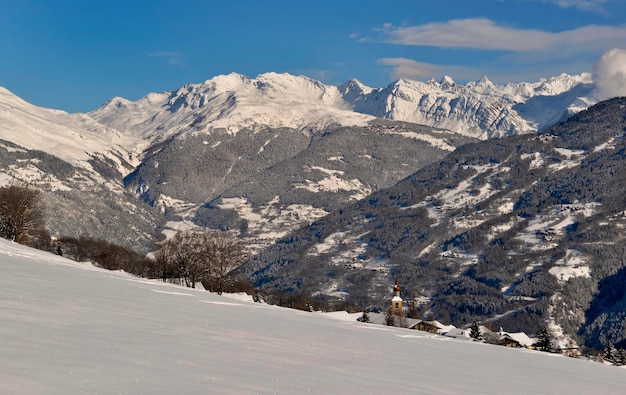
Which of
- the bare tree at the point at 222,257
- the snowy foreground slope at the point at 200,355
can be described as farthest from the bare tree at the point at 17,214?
the snowy foreground slope at the point at 200,355

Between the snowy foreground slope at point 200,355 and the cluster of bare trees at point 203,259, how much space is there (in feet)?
222

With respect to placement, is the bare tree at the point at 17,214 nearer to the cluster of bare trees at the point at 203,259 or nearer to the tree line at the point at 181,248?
the tree line at the point at 181,248

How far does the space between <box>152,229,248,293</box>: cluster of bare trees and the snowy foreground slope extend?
67800 mm

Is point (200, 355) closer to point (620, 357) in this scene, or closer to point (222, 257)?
point (222, 257)

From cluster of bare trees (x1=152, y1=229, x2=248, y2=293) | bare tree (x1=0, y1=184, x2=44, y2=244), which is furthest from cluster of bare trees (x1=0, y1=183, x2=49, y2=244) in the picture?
cluster of bare trees (x1=152, y1=229, x2=248, y2=293)

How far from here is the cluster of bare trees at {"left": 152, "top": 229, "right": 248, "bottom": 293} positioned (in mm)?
113188

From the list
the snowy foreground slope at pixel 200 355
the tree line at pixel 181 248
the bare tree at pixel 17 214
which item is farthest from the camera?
the tree line at pixel 181 248

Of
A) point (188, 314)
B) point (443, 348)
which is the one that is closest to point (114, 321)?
point (188, 314)

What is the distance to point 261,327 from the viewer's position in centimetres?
3706

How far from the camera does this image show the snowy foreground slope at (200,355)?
2028 centimetres

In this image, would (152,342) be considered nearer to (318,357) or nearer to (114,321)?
(114,321)

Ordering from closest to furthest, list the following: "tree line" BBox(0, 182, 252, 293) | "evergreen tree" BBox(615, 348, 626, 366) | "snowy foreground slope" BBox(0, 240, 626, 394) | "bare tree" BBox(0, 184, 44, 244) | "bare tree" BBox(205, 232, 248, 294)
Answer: "snowy foreground slope" BBox(0, 240, 626, 394) < "bare tree" BBox(0, 184, 44, 244) < "tree line" BBox(0, 182, 252, 293) < "bare tree" BBox(205, 232, 248, 294) < "evergreen tree" BBox(615, 348, 626, 366)

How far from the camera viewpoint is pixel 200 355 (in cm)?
2527

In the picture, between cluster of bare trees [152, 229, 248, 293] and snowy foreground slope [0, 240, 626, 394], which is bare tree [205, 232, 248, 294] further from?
snowy foreground slope [0, 240, 626, 394]
